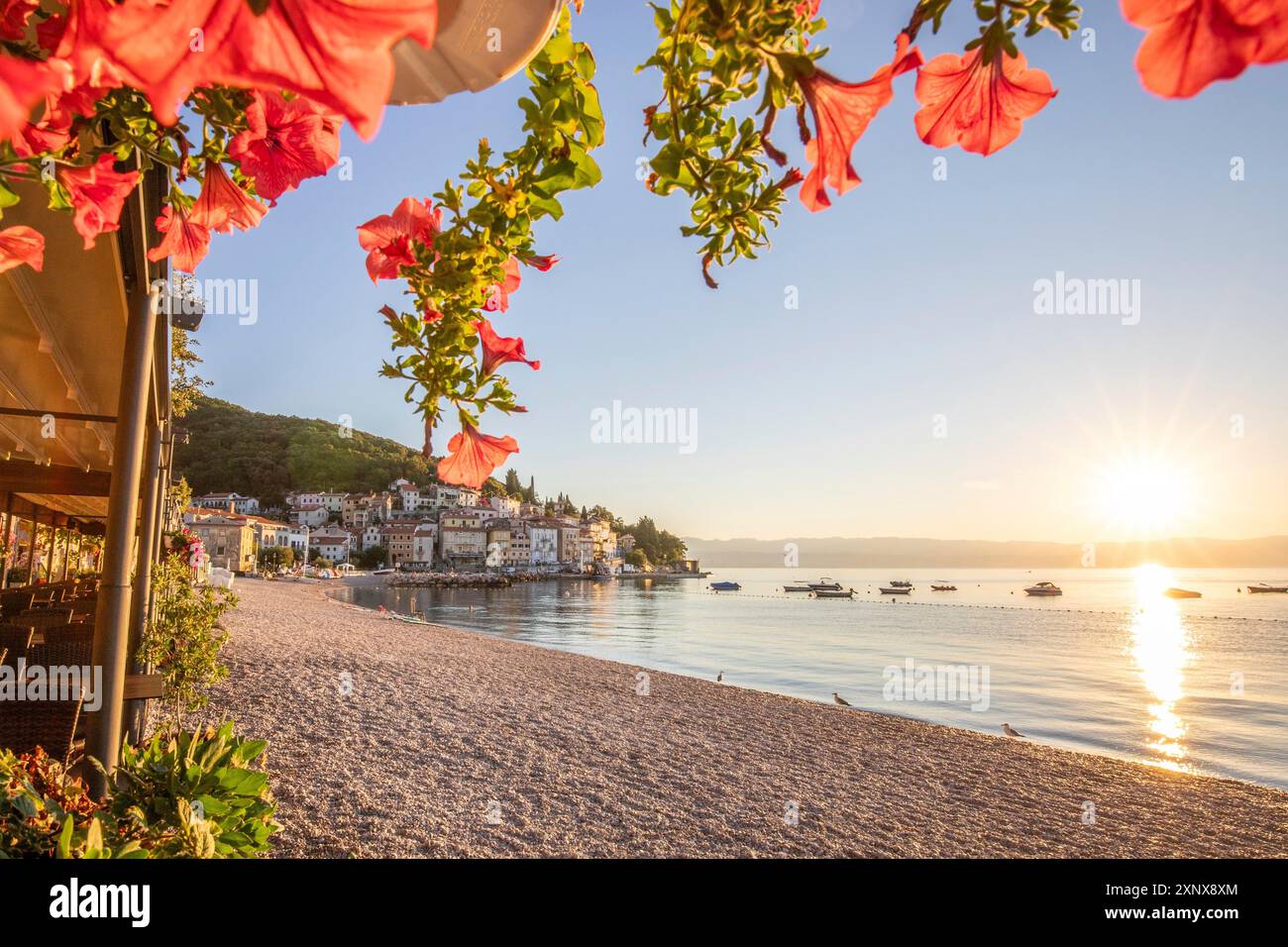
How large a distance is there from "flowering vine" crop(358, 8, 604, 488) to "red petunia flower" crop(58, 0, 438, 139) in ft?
1.79

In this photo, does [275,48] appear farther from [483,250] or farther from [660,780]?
[660,780]

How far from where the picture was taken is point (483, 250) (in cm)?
97

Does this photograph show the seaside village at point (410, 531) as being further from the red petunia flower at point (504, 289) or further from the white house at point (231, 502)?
the red petunia flower at point (504, 289)

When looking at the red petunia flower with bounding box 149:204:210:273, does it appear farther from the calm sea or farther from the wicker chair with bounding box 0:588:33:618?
the calm sea

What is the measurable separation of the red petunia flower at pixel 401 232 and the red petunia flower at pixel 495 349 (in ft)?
0.43

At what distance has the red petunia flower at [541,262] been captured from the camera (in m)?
1.04

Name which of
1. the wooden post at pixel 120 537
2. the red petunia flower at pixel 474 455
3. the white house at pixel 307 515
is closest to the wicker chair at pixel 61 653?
the wooden post at pixel 120 537

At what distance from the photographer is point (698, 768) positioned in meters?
8.55

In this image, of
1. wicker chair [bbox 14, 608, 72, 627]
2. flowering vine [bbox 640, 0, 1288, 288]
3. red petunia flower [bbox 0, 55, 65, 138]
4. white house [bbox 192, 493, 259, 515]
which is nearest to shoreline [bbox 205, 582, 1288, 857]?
wicker chair [bbox 14, 608, 72, 627]

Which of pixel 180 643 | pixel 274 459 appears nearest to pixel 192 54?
pixel 180 643

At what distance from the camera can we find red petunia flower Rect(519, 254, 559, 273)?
104 centimetres

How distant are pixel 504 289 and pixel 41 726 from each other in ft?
19.0
